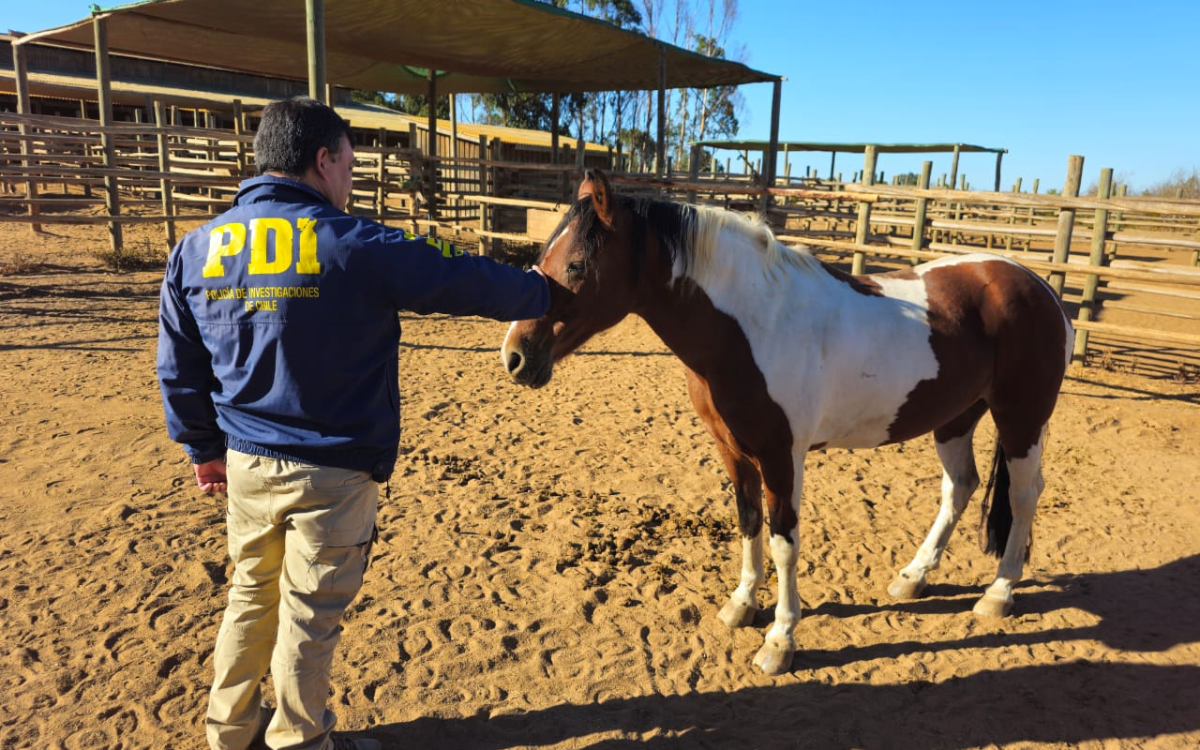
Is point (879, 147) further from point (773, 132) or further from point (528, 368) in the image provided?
point (528, 368)

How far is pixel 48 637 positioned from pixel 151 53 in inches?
424

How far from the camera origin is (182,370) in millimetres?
1843

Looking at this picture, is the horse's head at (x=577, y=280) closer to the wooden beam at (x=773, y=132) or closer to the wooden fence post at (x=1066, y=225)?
the wooden fence post at (x=1066, y=225)

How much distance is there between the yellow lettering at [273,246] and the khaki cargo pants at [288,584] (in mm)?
494

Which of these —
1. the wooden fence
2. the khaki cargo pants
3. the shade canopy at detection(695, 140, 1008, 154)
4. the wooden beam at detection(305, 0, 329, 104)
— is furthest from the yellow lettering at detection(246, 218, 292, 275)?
the shade canopy at detection(695, 140, 1008, 154)

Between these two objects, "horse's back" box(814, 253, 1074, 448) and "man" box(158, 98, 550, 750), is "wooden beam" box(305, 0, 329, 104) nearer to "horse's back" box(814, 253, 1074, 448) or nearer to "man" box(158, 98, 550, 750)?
"man" box(158, 98, 550, 750)

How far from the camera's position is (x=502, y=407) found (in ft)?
19.0

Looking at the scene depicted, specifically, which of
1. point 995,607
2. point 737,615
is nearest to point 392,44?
point 737,615

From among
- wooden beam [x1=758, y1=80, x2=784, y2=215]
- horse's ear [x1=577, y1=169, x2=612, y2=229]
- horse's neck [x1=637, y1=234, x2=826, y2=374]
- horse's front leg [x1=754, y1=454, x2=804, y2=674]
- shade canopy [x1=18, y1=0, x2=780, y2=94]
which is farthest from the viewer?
wooden beam [x1=758, y1=80, x2=784, y2=215]

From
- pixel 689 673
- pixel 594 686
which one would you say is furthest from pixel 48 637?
pixel 689 673

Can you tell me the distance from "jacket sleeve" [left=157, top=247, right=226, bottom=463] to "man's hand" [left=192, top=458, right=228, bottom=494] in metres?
0.06

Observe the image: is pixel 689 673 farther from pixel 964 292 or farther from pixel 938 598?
pixel 964 292

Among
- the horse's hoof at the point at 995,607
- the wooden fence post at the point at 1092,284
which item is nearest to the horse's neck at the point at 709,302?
the horse's hoof at the point at 995,607

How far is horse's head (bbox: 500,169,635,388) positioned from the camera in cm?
227
